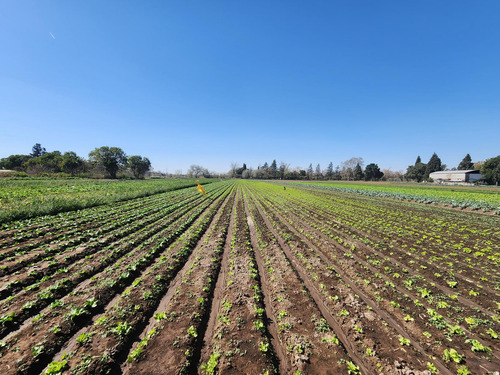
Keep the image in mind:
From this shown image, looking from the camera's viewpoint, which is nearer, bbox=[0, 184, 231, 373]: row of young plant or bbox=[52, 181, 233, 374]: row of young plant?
bbox=[52, 181, 233, 374]: row of young plant

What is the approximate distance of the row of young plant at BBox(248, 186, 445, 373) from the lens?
384 centimetres

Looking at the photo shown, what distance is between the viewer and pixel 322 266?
7.76m

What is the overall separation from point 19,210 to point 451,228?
1251 inches

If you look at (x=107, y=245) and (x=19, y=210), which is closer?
(x=107, y=245)

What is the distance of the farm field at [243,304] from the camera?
12.4 feet

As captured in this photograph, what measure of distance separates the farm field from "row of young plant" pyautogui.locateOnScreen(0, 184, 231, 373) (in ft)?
0.12

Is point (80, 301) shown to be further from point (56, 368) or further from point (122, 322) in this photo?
point (56, 368)

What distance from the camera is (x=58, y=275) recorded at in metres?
6.44

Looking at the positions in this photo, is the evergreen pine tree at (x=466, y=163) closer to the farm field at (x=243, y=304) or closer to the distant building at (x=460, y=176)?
the distant building at (x=460, y=176)

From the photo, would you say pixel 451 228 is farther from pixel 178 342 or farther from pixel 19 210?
pixel 19 210

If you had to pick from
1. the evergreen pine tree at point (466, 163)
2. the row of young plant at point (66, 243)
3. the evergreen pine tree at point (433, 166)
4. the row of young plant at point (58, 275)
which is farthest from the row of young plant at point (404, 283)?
the evergreen pine tree at point (466, 163)

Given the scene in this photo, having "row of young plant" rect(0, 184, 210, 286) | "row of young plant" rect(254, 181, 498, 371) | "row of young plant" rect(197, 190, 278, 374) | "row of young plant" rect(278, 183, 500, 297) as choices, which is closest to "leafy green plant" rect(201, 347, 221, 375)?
"row of young plant" rect(197, 190, 278, 374)

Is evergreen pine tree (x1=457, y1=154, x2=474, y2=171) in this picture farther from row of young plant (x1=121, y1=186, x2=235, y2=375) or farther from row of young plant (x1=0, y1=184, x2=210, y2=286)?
row of young plant (x1=0, y1=184, x2=210, y2=286)

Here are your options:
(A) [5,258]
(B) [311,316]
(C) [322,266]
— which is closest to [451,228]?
(C) [322,266]
